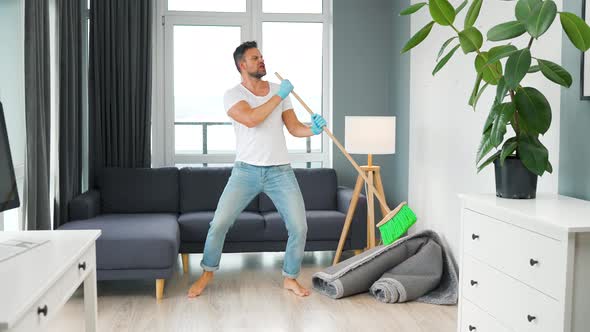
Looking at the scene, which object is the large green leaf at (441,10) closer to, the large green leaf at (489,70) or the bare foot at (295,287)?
the large green leaf at (489,70)

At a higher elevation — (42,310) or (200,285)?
(42,310)

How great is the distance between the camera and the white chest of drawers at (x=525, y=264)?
7.21 feet

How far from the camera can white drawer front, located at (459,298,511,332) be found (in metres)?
2.69

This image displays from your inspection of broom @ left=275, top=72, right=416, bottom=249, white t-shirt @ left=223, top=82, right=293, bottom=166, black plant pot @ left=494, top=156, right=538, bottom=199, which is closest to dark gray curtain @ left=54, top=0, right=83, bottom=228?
white t-shirt @ left=223, top=82, right=293, bottom=166

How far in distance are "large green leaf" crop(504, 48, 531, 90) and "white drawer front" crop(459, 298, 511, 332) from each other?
2.88 ft

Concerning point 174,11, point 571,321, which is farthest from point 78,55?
point 571,321

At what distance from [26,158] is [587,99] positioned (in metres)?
2.93

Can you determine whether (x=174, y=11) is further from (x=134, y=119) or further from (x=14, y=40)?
(x=14, y=40)

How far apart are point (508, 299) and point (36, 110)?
2.82 metres

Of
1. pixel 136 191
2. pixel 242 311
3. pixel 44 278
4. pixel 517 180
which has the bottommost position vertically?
pixel 242 311

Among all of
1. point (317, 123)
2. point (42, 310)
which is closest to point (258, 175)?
point (317, 123)

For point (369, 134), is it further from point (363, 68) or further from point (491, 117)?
point (491, 117)

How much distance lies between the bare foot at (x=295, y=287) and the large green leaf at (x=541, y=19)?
92.0 inches

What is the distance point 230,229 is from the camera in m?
4.86
